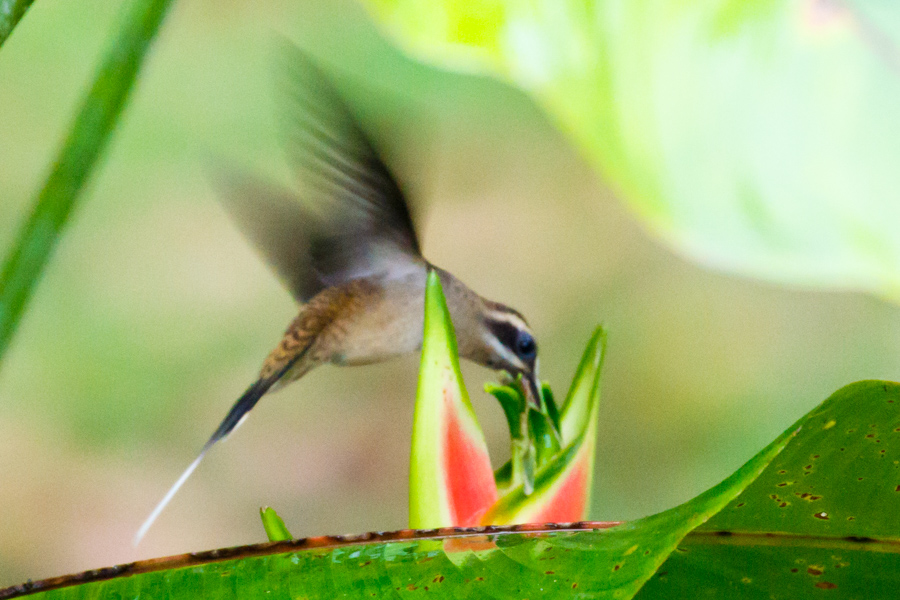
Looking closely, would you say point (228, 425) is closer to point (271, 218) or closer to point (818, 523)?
point (271, 218)

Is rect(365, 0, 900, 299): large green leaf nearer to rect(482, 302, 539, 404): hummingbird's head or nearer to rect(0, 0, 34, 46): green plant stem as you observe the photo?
rect(482, 302, 539, 404): hummingbird's head

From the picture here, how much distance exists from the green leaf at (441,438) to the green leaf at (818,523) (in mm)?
164

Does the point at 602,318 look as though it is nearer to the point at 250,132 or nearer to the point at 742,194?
the point at 742,194

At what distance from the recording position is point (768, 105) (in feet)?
1.61

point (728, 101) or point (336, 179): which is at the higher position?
point (728, 101)

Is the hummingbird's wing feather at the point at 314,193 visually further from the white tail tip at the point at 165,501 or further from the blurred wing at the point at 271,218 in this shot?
the white tail tip at the point at 165,501

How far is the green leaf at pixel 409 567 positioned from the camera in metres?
0.15

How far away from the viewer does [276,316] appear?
513mm

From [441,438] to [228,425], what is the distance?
0.76ft

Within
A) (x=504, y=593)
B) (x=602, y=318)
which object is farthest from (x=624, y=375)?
(x=504, y=593)

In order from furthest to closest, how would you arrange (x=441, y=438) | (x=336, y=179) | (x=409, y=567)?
(x=336, y=179)
(x=441, y=438)
(x=409, y=567)

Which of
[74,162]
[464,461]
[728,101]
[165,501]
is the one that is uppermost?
[728,101]

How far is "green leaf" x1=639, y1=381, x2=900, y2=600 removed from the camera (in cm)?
18

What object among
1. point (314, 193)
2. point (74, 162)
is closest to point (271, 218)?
point (314, 193)
